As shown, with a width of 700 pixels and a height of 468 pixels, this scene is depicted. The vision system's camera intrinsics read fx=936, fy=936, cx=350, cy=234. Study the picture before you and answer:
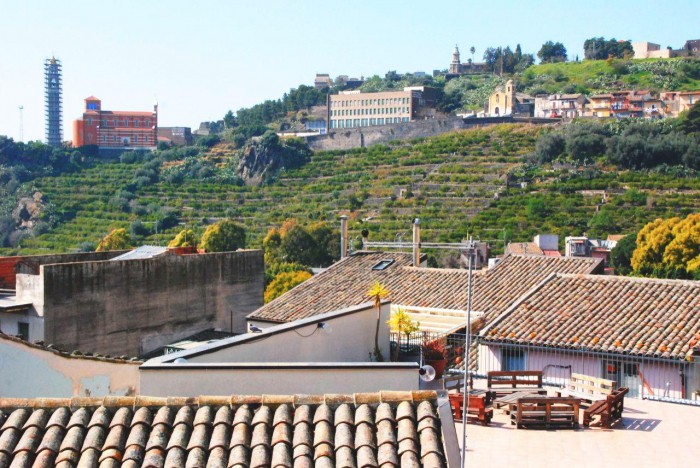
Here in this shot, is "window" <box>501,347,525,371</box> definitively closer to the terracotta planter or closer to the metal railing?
the metal railing

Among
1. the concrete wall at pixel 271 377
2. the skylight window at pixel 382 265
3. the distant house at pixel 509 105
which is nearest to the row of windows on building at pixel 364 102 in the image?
the distant house at pixel 509 105

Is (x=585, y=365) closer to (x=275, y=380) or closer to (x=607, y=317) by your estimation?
(x=607, y=317)

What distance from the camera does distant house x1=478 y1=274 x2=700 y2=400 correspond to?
37.8 ft

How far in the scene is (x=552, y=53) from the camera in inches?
5256

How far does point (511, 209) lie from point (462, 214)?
121 inches

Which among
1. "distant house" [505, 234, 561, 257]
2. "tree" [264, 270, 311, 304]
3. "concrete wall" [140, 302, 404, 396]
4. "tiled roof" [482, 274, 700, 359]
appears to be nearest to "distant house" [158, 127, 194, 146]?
"distant house" [505, 234, 561, 257]

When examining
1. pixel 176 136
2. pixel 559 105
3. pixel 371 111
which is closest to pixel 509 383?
pixel 559 105

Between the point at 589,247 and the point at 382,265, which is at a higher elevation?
the point at 382,265

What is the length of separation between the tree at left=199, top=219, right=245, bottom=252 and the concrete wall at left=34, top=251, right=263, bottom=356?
36088mm

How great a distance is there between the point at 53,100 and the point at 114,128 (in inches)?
1357

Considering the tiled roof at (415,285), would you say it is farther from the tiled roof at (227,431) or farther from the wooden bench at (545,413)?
the tiled roof at (227,431)

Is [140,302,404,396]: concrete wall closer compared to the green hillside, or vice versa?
[140,302,404,396]: concrete wall

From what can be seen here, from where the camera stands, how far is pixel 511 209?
57.2 metres

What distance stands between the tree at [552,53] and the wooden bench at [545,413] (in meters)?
129
